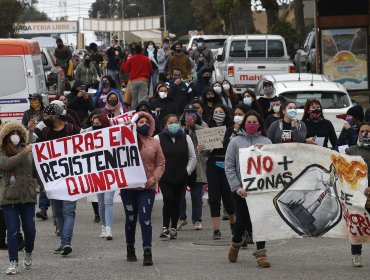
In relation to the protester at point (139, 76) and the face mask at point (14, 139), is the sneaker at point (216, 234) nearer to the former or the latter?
the face mask at point (14, 139)

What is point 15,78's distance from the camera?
23.0 m

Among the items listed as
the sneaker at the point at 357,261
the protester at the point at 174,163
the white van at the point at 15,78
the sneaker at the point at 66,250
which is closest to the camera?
the sneaker at the point at 357,261

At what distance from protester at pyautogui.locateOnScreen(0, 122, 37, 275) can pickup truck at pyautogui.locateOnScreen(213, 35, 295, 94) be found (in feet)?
60.1

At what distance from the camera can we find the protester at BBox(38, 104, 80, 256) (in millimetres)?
13172

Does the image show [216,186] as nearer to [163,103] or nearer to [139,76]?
[163,103]

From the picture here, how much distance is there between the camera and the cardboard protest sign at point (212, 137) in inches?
571

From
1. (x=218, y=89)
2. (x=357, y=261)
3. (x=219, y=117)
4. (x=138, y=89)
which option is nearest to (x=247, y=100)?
(x=218, y=89)

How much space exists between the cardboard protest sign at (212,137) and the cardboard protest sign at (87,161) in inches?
71.6

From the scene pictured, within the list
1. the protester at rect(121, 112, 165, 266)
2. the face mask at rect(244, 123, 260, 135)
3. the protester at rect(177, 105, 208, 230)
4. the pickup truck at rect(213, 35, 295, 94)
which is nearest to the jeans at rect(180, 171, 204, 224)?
the protester at rect(177, 105, 208, 230)

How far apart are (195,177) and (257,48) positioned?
16.5 meters

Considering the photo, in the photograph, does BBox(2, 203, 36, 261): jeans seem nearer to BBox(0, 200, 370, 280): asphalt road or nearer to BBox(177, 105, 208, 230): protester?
BBox(0, 200, 370, 280): asphalt road

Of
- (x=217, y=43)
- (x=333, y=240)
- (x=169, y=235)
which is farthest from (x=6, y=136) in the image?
(x=217, y=43)

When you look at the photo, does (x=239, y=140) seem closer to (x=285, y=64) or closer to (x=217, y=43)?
(x=285, y=64)

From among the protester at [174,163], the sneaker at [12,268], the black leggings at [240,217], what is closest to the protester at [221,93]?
the protester at [174,163]
